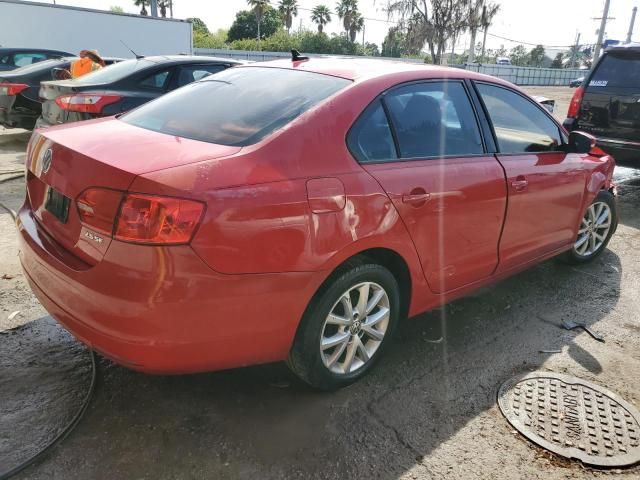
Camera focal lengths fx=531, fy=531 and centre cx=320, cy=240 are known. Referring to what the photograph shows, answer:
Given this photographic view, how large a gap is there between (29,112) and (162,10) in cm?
6169

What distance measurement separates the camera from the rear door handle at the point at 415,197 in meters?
2.64

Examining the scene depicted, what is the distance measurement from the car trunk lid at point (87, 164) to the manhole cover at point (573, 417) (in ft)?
6.34

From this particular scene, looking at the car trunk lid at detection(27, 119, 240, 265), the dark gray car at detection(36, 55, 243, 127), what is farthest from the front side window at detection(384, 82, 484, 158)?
the dark gray car at detection(36, 55, 243, 127)

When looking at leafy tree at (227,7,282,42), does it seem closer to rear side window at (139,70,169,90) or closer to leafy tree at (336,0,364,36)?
leafy tree at (336,0,364,36)

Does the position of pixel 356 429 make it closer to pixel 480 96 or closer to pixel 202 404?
pixel 202 404

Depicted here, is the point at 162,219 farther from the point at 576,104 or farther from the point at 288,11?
the point at 288,11

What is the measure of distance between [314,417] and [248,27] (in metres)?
62.4

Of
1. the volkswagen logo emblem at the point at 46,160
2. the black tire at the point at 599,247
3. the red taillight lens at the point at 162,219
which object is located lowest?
the black tire at the point at 599,247

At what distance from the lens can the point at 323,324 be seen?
2.47 m

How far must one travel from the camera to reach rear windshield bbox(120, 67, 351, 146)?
2.44 m

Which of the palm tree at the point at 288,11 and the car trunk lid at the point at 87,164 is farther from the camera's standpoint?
the palm tree at the point at 288,11

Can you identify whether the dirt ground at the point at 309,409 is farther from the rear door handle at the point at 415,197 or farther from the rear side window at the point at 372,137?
the rear side window at the point at 372,137

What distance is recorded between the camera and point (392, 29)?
101 feet

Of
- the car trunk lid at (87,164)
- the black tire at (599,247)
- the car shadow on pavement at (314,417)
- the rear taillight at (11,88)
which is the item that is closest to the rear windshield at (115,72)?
the rear taillight at (11,88)
